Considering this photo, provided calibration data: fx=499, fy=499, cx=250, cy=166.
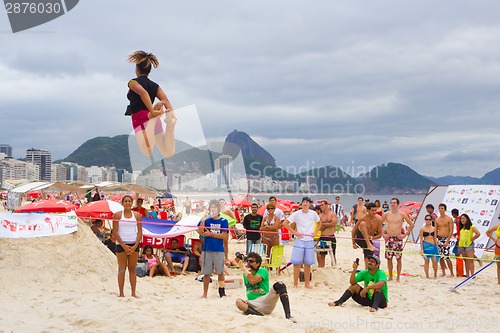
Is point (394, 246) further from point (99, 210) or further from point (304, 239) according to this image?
point (99, 210)

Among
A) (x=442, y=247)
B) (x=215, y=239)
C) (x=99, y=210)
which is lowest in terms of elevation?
(x=442, y=247)

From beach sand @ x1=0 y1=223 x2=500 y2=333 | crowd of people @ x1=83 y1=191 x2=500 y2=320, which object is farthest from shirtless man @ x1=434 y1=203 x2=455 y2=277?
beach sand @ x1=0 y1=223 x2=500 y2=333

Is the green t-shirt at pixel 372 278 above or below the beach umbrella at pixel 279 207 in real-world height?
below

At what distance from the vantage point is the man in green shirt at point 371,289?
721cm

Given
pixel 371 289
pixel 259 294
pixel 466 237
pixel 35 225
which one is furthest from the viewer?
pixel 466 237

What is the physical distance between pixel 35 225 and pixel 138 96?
18.5 feet

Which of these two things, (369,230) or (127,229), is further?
(369,230)

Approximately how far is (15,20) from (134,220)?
14.1 ft

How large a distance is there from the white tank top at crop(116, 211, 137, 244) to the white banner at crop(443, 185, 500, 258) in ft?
28.7

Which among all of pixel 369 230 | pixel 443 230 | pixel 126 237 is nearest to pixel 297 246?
pixel 369 230

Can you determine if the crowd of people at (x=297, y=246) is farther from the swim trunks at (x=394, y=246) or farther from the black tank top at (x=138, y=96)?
the black tank top at (x=138, y=96)

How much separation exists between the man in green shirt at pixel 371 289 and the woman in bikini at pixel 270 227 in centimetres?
269

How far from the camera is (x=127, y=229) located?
6.85 meters

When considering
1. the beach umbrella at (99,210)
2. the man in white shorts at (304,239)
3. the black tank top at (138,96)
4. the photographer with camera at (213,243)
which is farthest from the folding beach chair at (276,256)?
the black tank top at (138,96)
